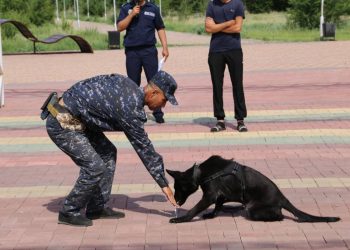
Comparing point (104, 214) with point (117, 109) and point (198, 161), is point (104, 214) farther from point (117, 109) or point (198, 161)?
point (198, 161)

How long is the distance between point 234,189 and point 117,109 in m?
1.10

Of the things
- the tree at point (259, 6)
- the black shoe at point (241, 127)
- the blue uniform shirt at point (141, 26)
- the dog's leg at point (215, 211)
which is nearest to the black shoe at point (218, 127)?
the black shoe at point (241, 127)

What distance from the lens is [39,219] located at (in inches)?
253

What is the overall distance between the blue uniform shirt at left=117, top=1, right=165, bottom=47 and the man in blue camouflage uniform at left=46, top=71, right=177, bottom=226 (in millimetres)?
4973

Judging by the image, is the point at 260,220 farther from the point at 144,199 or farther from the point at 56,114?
the point at 56,114

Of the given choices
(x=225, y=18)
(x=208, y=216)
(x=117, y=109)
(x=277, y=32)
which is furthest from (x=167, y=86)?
(x=277, y=32)

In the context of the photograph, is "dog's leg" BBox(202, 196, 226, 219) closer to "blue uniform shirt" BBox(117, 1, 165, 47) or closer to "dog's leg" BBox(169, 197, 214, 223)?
"dog's leg" BBox(169, 197, 214, 223)

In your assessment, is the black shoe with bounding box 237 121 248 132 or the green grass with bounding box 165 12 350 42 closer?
the black shoe with bounding box 237 121 248 132

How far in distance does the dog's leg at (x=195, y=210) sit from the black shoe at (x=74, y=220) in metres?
0.66

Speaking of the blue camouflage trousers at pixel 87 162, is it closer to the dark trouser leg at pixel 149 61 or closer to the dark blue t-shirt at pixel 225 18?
the dark blue t-shirt at pixel 225 18

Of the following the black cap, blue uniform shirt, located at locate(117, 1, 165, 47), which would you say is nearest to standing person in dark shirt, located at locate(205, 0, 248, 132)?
blue uniform shirt, located at locate(117, 1, 165, 47)

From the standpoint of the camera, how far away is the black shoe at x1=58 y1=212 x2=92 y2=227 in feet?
20.3

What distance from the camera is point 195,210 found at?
6.08 metres

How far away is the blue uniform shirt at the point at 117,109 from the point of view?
5652mm
